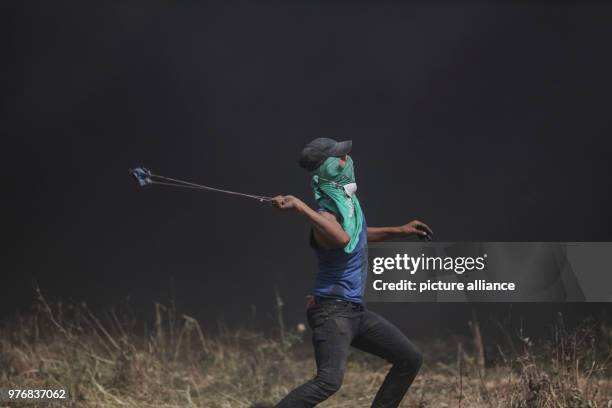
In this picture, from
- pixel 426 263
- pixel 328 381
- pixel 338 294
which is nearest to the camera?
pixel 328 381

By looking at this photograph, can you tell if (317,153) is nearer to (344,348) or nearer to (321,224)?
(321,224)

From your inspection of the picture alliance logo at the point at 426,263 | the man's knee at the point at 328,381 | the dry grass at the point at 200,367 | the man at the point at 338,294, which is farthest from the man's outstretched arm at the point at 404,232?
the picture alliance logo at the point at 426,263

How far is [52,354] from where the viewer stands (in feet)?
20.9

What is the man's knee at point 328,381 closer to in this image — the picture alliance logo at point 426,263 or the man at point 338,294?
the man at point 338,294

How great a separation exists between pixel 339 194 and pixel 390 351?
732 mm

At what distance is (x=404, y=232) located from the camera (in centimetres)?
480

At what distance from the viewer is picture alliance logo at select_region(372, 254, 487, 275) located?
21.1 ft

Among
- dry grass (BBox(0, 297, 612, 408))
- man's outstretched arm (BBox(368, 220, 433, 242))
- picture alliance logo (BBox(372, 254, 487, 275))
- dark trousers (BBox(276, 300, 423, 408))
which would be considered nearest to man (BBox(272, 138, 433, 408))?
dark trousers (BBox(276, 300, 423, 408))

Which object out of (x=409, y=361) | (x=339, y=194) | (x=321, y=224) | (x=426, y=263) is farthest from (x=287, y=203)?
(x=426, y=263)

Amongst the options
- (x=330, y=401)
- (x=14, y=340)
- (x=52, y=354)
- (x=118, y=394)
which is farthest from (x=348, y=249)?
(x=14, y=340)

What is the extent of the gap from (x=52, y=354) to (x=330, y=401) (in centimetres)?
178

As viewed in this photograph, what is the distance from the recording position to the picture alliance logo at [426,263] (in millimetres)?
6438

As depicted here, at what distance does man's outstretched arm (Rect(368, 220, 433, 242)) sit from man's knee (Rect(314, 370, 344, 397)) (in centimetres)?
84

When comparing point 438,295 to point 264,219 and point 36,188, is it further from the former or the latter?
point 36,188
